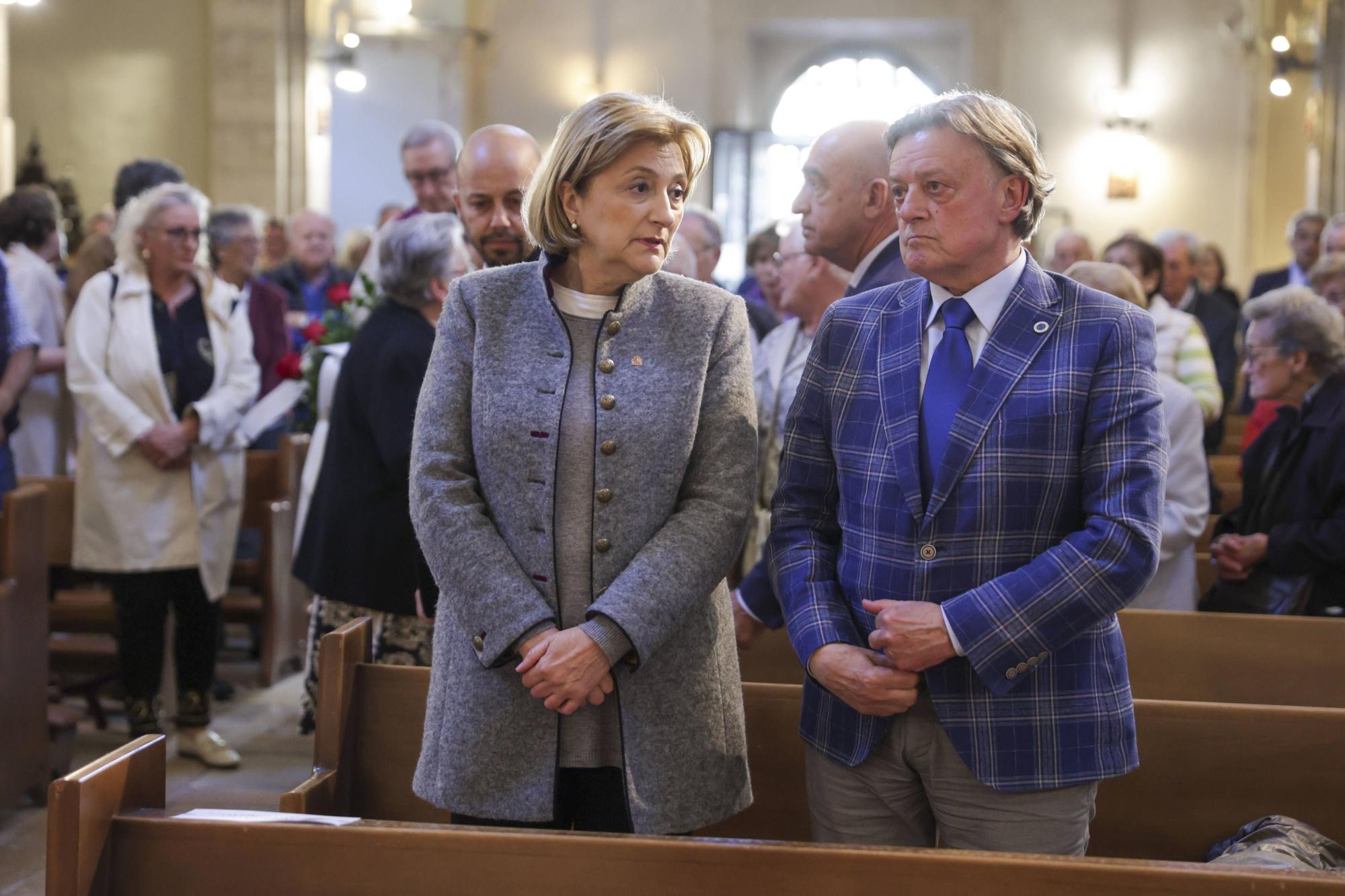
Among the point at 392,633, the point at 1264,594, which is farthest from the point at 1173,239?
the point at 392,633

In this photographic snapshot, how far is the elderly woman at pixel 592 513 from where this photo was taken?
6.07 ft

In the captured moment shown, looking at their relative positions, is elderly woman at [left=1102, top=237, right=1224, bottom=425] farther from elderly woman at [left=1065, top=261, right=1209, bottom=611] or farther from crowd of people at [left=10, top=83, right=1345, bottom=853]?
crowd of people at [left=10, top=83, right=1345, bottom=853]

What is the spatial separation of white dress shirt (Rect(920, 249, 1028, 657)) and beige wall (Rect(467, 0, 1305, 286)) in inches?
503

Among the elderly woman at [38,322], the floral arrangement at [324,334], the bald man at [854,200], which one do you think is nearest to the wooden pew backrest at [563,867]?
the bald man at [854,200]

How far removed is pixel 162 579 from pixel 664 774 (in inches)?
117

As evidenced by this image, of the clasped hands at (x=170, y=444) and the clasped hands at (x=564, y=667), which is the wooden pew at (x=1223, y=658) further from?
the clasped hands at (x=170, y=444)

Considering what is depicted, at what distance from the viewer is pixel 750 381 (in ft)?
6.61

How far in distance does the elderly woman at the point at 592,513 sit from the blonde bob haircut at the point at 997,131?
0.33 metres

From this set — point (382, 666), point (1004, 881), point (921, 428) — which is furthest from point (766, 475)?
point (1004, 881)

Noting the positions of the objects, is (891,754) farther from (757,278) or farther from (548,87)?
(548,87)

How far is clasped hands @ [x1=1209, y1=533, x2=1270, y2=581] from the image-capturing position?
344 centimetres

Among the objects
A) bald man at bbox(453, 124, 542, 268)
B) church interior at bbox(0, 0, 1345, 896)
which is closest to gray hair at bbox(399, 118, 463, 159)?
church interior at bbox(0, 0, 1345, 896)

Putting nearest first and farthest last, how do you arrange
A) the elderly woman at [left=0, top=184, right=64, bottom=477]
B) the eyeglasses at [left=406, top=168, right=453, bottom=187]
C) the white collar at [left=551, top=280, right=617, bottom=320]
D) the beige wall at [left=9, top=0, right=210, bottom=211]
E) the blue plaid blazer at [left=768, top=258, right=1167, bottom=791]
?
the blue plaid blazer at [left=768, top=258, right=1167, bottom=791], the white collar at [left=551, top=280, right=617, bottom=320], the eyeglasses at [left=406, top=168, right=453, bottom=187], the elderly woman at [left=0, top=184, right=64, bottom=477], the beige wall at [left=9, top=0, right=210, bottom=211]

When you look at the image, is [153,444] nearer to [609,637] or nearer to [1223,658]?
[609,637]
